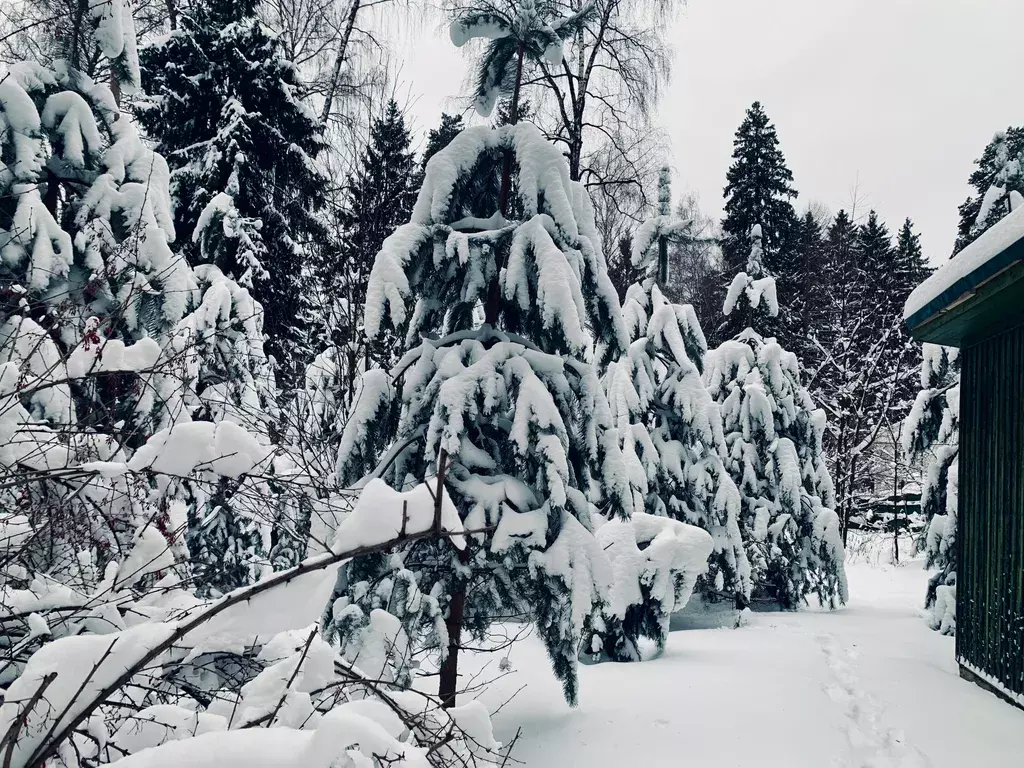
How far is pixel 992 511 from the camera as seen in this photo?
5.75 metres

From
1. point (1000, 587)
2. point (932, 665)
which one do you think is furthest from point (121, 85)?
point (932, 665)

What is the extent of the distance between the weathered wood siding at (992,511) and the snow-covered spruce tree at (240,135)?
929 centimetres

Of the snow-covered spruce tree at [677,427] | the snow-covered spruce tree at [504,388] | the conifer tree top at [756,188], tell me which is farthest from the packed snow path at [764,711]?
the conifer tree top at [756,188]

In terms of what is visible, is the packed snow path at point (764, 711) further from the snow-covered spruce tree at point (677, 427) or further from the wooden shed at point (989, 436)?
the snow-covered spruce tree at point (677, 427)

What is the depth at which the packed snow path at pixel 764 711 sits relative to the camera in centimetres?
407

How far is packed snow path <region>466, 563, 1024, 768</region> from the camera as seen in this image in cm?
407

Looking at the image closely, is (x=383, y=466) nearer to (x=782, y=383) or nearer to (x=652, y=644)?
(x=652, y=644)

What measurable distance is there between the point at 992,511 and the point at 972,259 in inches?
85.8

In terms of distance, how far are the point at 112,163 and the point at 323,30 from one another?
32.3ft

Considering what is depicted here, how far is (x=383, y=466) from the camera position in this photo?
14.6 ft

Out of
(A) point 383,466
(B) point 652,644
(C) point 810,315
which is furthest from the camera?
(C) point 810,315

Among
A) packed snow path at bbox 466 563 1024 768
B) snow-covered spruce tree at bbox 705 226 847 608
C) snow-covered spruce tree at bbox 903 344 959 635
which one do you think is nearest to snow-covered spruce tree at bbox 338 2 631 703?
packed snow path at bbox 466 563 1024 768

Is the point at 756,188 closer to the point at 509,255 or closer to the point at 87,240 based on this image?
the point at 509,255

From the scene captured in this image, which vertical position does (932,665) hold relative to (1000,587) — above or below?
below
